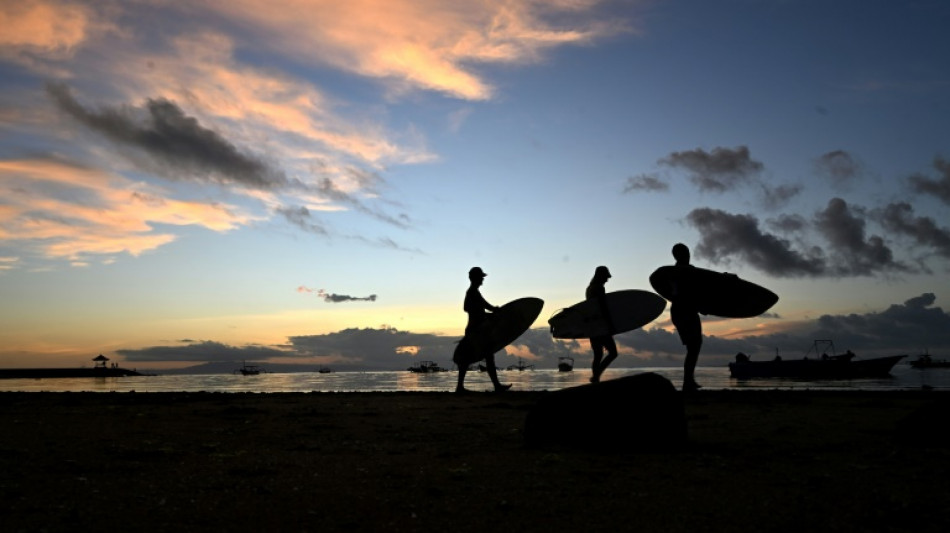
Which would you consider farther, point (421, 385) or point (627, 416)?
point (421, 385)

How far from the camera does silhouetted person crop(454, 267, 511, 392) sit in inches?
675

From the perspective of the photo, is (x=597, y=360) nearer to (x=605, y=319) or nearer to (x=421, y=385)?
(x=605, y=319)

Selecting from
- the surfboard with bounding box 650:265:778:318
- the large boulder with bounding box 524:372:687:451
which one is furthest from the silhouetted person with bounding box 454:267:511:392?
the large boulder with bounding box 524:372:687:451

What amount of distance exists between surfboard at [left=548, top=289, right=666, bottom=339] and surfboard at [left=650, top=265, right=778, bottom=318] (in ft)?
7.72

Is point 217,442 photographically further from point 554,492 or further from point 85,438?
point 554,492

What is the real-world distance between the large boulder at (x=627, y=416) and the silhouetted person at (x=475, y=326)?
8.94m

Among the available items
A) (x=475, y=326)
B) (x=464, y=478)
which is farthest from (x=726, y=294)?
(x=464, y=478)

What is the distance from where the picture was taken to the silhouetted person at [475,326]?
56.2 ft

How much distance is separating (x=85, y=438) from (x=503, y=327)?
11.8 m

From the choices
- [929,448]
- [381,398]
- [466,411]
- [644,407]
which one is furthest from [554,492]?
[381,398]

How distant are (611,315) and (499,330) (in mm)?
3160

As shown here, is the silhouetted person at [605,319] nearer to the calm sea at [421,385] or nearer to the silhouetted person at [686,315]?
the silhouetted person at [686,315]

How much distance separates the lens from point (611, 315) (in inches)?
695

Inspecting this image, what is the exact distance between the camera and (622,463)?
22.0ft
